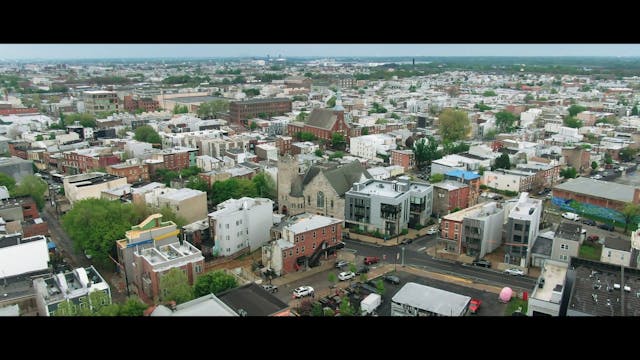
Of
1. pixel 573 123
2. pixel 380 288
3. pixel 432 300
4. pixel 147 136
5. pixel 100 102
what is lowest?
pixel 380 288

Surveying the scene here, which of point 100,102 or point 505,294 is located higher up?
point 100,102

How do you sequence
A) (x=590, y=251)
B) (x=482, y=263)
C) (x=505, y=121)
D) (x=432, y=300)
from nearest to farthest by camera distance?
1. (x=432, y=300)
2. (x=482, y=263)
3. (x=590, y=251)
4. (x=505, y=121)

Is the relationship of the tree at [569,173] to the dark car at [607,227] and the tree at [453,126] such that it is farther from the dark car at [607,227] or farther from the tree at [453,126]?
the tree at [453,126]

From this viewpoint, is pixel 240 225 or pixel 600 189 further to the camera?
pixel 600 189

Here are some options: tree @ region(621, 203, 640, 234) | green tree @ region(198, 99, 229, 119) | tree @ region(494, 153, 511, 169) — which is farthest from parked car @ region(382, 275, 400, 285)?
green tree @ region(198, 99, 229, 119)

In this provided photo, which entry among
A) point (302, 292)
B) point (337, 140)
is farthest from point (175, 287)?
point (337, 140)

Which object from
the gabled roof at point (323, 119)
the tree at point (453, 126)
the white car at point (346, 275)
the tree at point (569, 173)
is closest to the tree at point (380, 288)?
the white car at point (346, 275)

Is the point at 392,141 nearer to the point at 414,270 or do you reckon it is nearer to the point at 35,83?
the point at 414,270

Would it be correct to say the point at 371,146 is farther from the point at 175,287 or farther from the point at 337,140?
the point at 175,287

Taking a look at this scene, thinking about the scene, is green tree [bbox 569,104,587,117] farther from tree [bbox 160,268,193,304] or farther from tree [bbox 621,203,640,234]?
tree [bbox 160,268,193,304]
